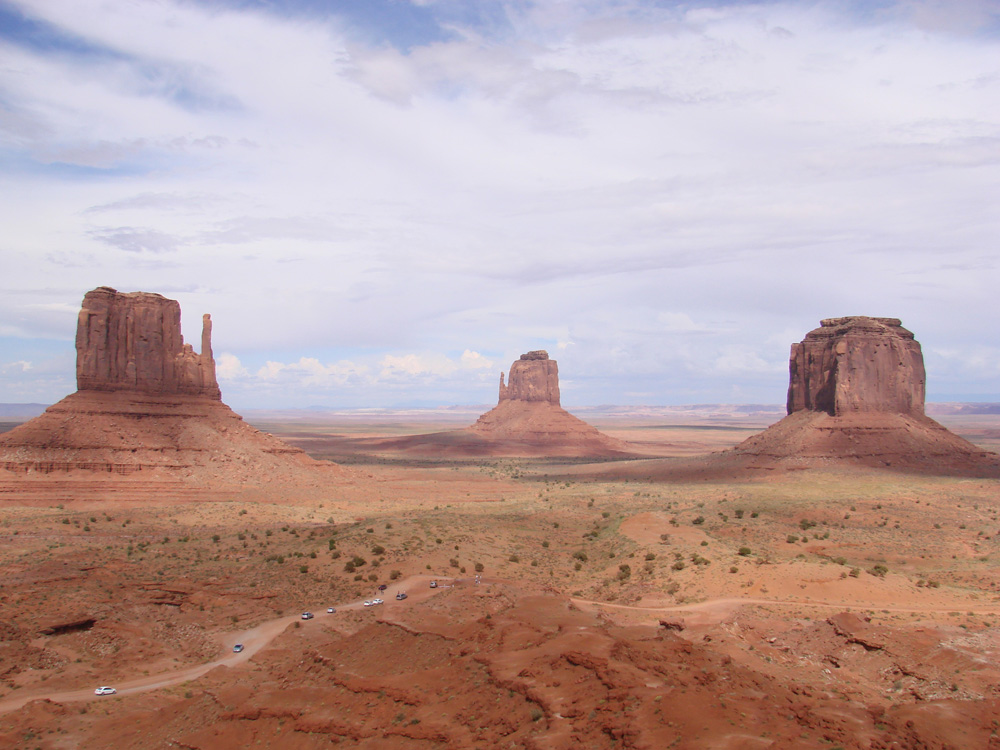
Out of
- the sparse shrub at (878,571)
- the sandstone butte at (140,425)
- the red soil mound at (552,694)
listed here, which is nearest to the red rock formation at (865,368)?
the sparse shrub at (878,571)

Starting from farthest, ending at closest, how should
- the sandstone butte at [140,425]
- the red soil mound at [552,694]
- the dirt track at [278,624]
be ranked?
the sandstone butte at [140,425] → the dirt track at [278,624] → the red soil mound at [552,694]

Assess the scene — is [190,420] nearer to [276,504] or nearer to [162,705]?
[276,504]

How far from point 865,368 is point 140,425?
63588 mm

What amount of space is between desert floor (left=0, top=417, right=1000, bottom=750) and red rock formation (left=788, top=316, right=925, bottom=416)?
2369 cm

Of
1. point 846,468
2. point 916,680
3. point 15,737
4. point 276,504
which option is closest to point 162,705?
point 15,737

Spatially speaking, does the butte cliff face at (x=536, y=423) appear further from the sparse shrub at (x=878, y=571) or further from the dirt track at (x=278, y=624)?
the dirt track at (x=278, y=624)

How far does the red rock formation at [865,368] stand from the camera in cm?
6469

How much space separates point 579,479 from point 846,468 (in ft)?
95.1

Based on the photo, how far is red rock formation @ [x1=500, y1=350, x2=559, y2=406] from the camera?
13362 cm

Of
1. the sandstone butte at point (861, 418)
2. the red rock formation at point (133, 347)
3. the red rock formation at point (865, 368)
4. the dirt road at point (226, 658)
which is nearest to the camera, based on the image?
the dirt road at point (226, 658)

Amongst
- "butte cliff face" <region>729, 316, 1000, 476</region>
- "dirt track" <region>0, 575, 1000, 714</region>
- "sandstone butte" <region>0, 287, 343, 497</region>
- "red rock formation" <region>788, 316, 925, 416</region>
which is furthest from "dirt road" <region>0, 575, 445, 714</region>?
"red rock formation" <region>788, 316, 925, 416</region>

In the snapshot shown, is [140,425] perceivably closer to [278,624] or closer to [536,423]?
[278,624]

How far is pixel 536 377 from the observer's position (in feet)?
439

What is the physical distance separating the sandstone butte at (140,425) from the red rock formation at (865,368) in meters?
49.2
